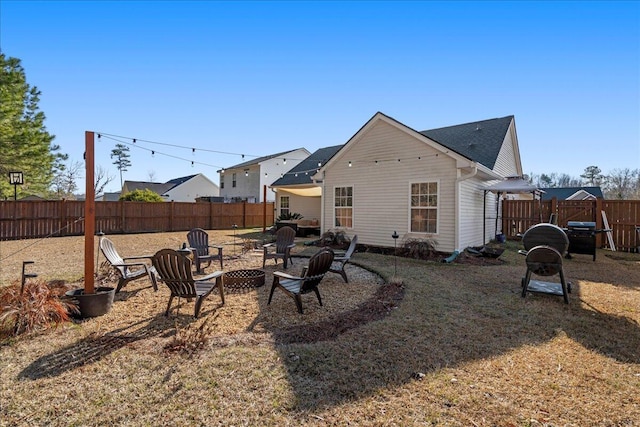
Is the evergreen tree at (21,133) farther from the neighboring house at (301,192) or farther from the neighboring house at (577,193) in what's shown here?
the neighboring house at (577,193)

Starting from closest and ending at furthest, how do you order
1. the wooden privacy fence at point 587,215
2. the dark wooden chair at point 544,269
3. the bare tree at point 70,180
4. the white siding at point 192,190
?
1. the dark wooden chair at point 544,269
2. the wooden privacy fence at point 587,215
3. the bare tree at point 70,180
4. the white siding at point 192,190

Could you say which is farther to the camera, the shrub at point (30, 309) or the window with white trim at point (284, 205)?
the window with white trim at point (284, 205)

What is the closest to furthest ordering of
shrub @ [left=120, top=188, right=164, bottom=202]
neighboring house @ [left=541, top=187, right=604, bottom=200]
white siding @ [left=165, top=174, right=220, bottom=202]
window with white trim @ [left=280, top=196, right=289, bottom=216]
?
window with white trim @ [left=280, top=196, right=289, bottom=216] < shrub @ [left=120, top=188, right=164, bottom=202] < neighboring house @ [left=541, top=187, right=604, bottom=200] < white siding @ [left=165, top=174, right=220, bottom=202]

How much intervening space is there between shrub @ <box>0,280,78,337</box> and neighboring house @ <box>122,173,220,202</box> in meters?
35.8

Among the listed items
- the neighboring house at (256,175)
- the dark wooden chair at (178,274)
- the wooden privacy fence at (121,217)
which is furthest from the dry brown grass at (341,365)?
the neighboring house at (256,175)

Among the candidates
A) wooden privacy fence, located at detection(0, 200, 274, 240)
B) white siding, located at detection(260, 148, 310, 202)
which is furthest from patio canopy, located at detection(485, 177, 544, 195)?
white siding, located at detection(260, 148, 310, 202)

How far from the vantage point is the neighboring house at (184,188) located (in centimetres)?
3812

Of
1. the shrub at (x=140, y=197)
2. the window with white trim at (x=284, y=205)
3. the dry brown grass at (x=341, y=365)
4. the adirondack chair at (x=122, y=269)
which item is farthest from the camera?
the shrub at (x=140, y=197)

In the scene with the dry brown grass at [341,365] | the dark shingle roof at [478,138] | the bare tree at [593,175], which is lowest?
the dry brown grass at [341,365]

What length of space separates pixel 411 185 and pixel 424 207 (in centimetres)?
83

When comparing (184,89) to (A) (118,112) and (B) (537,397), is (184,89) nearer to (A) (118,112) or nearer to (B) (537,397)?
(A) (118,112)

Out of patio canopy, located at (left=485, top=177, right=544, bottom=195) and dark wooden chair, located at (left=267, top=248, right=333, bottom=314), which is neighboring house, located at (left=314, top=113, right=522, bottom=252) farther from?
dark wooden chair, located at (left=267, top=248, right=333, bottom=314)

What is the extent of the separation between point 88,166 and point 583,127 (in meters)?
18.1

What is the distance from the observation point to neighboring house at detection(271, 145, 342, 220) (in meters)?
17.0
